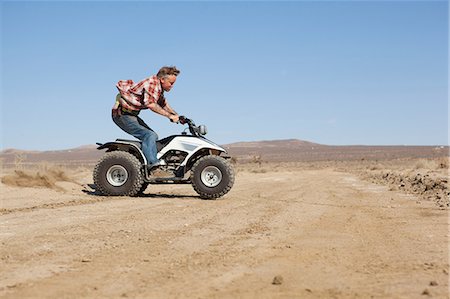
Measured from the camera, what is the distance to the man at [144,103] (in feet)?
36.8

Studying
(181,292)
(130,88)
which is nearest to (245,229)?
(181,292)

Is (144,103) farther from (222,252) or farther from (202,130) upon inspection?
(222,252)

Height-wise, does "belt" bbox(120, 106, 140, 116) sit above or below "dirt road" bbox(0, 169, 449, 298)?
above

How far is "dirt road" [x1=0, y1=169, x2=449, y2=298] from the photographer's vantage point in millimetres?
3797

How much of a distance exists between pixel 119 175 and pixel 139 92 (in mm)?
1731

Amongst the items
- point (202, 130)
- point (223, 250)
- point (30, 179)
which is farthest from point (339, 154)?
point (223, 250)

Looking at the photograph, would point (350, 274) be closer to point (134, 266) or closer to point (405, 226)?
point (134, 266)

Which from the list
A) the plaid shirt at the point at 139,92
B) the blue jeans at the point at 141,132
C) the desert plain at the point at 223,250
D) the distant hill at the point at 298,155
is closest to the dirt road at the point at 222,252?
the desert plain at the point at 223,250

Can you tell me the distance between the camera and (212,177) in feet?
36.0

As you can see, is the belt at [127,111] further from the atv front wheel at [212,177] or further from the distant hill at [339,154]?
the distant hill at [339,154]

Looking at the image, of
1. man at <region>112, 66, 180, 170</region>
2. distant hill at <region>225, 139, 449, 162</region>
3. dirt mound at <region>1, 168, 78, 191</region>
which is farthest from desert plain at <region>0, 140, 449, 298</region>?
distant hill at <region>225, 139, 449, 162</region>

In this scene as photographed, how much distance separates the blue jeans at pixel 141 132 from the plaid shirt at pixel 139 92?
0.24 metres

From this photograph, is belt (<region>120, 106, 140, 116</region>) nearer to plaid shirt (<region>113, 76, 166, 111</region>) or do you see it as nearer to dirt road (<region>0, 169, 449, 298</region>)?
plaid shirt (<region>113, 76, 166, 111</region>)

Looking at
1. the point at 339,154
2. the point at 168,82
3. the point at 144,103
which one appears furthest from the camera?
the point at 339,154
